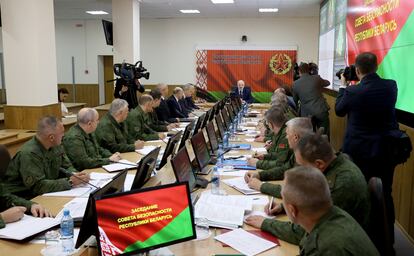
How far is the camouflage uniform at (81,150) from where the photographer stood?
351 centimetres

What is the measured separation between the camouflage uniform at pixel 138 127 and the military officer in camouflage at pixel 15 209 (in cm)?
257

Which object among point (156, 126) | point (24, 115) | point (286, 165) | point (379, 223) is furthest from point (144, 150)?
point (379, 223)

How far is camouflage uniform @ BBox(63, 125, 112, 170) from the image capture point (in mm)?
3514

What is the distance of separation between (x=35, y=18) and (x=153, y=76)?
7.57 m

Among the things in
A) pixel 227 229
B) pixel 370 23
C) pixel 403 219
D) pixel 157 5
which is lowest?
pixel 403 219

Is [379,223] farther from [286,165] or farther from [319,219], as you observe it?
[286,165]

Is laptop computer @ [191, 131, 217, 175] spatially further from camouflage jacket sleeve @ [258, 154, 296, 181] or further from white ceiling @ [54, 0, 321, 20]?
white ceiling @ [54, 0, 321, 20]

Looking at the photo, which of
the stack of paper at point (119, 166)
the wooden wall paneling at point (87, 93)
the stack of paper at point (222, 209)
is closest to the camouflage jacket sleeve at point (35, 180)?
the stack of paper at point (119, 166)

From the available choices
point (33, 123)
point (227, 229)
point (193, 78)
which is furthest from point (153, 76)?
point (227, 229)

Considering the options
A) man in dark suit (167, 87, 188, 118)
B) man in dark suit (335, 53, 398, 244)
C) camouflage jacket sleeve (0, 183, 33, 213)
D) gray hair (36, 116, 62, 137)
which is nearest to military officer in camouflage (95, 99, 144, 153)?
gray hair (36, 116, 62, 137)

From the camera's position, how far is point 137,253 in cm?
166

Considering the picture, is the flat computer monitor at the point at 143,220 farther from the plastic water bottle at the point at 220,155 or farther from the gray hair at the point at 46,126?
the plastic water bottle at the point at 220,155

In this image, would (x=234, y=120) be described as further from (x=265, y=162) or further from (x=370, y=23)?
(x=265, y=162)

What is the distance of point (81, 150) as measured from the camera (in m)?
3.56
